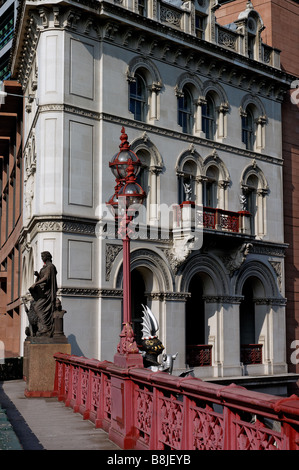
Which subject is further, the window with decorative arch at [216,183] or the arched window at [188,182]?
the window with decorative arch at [216,183]

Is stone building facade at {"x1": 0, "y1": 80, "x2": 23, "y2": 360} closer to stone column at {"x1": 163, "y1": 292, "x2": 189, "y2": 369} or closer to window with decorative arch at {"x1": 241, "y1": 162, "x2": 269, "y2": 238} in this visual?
stone column at {"x1": 163, "y1": 292, "x2": 189, "y2": 369}

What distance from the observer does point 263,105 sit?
3506cm

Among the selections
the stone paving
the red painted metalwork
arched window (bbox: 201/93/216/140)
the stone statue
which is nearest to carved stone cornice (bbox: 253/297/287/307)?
arched window (bbox: 201/93/216/140)

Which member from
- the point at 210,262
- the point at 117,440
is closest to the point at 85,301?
the point at 210,262

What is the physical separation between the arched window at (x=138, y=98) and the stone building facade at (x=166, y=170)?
6cm

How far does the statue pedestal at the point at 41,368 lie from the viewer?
19188 mm

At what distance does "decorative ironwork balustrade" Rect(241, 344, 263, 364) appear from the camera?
106 ft

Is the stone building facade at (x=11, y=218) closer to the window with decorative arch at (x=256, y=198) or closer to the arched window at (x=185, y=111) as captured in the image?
the arched window at (x=185, y=111)

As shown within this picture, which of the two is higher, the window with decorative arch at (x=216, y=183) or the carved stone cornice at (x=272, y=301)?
the window with decorative arch at (x=216, y=183)

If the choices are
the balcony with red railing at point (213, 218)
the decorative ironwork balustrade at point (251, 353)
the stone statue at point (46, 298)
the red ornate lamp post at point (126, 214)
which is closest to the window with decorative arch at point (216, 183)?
the balcony with red railing at point (213, 218)

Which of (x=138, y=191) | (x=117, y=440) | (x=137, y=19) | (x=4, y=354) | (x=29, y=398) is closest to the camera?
(x=117, y=440)

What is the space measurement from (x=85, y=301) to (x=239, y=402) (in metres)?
18.9

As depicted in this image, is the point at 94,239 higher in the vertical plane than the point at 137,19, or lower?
lower

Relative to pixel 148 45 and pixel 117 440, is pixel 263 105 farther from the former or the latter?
pixel 117 440
